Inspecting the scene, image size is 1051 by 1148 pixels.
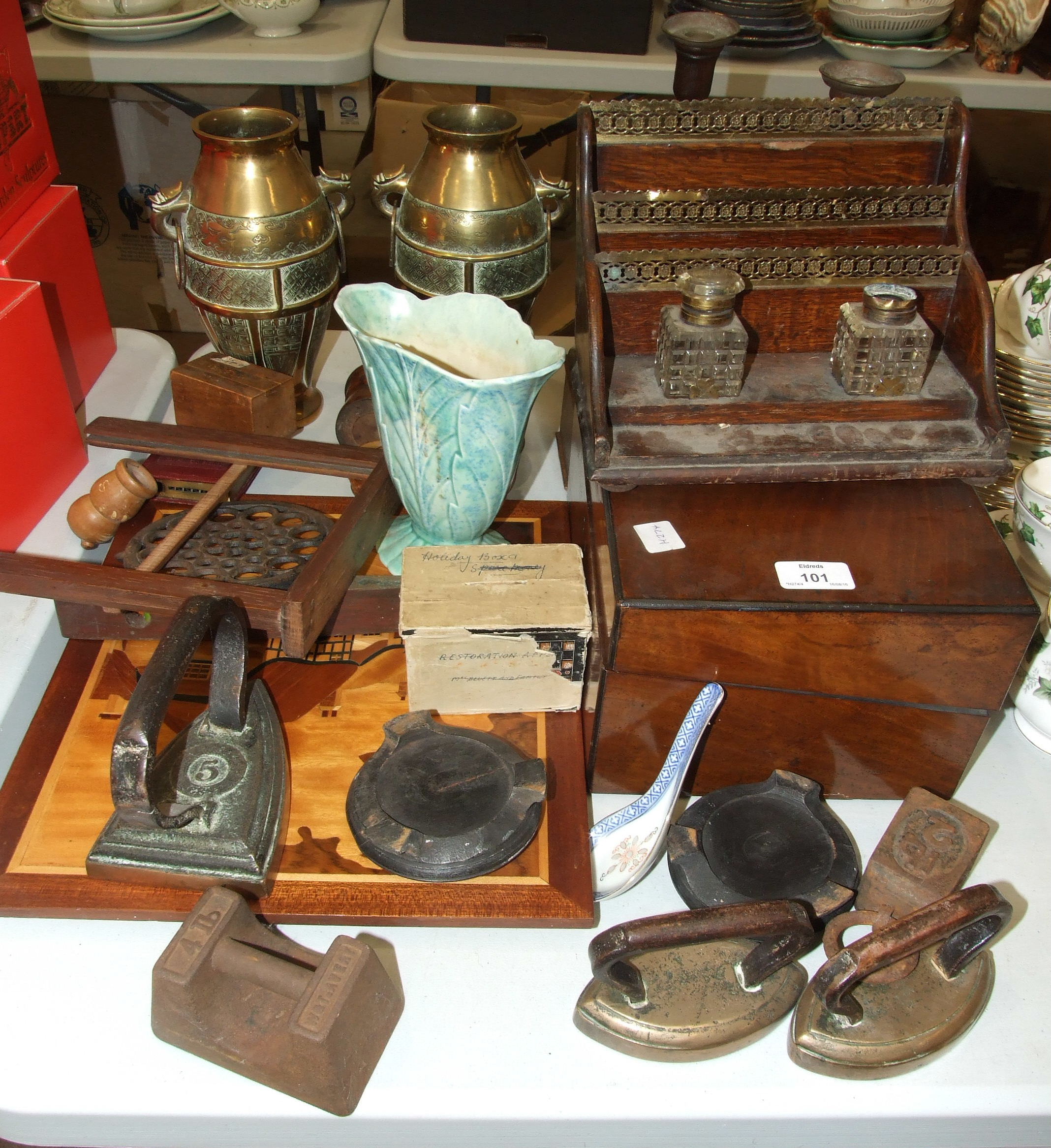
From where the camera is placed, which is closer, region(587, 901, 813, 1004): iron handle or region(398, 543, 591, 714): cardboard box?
region(587, 901, 813, 1004): iron handle

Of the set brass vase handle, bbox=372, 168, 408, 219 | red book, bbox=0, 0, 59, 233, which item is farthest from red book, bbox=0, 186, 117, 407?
brass vase handle, bbox=372, 168, 408, 219

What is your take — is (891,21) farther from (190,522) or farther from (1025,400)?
(190,522)

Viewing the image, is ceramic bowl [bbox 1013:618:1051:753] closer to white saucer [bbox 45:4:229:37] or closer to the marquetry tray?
the marquetry tray

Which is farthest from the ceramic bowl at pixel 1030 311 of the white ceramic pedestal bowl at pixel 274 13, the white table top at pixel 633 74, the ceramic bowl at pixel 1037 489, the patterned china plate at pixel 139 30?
the patterned china plate at pixel 139 30

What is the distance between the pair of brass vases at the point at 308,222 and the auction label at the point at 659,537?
0.43m

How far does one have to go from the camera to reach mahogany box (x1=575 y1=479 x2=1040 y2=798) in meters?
0.80

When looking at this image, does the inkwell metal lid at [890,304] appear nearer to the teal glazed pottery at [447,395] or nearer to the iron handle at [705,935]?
the teal glazed pottery at [447,395]

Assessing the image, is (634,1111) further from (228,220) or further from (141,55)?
(141,55)

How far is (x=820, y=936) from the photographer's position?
79cm

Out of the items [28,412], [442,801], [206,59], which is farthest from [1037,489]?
[206,59]

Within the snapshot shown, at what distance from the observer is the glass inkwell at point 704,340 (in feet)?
2.97

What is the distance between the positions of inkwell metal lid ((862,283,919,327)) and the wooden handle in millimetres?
669

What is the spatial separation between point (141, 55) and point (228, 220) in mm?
1190

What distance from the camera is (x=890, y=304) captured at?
0.92 metres
